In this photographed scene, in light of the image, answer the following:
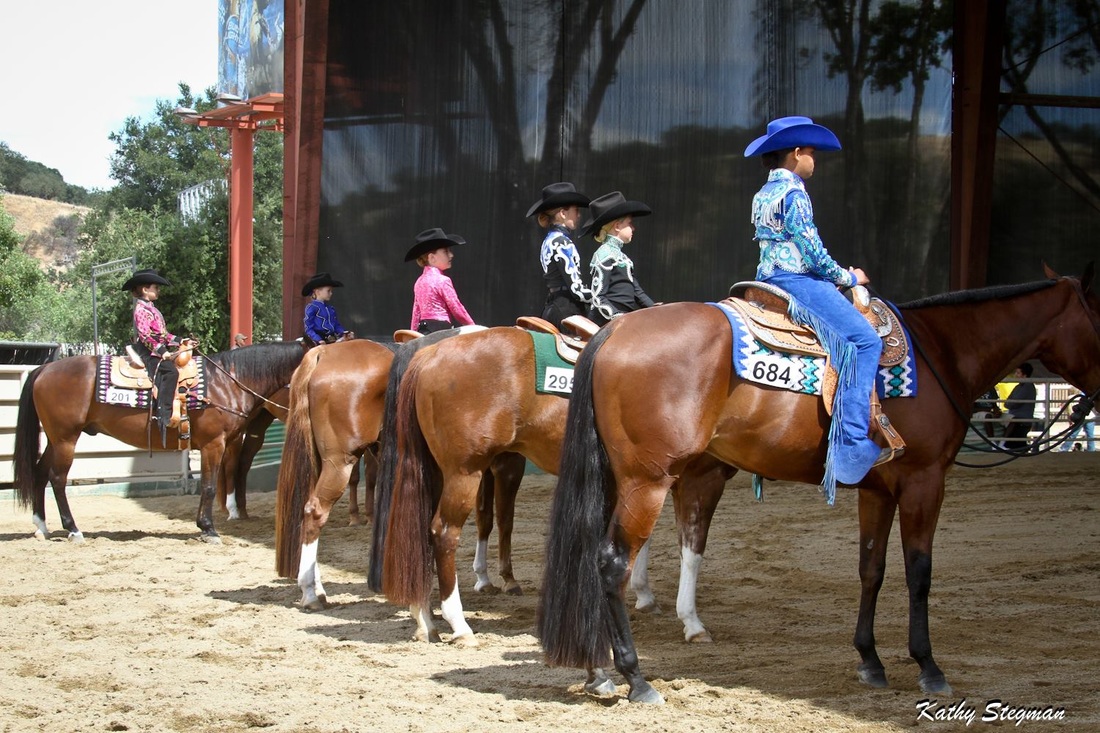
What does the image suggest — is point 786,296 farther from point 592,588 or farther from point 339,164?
point 339,164

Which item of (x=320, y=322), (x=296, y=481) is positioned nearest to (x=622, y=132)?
(x=320, y=322)

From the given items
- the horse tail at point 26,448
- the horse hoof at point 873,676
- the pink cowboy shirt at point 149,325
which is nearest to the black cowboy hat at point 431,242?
the pink cowboy shirt at point 149,325

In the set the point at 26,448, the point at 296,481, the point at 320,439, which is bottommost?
the point at 26,448

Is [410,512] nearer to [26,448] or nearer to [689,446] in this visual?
[689,446]

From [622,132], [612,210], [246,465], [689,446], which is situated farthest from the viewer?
[622,132]

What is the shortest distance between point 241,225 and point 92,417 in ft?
66.6

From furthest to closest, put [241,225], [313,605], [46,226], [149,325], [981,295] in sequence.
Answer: [46,226]
[241,225]
[149,325]
[313,605]
[981,295]

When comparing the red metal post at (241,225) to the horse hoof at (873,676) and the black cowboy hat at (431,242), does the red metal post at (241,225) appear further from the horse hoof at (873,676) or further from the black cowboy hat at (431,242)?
the horse hoof at (873,676)

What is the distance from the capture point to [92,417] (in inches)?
446

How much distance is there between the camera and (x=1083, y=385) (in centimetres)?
575

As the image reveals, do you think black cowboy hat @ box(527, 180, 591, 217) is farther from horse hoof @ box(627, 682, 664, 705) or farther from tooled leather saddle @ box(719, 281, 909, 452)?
horse hoof @ box(627, 682, 664, 705)

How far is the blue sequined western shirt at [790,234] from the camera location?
17.6 ft

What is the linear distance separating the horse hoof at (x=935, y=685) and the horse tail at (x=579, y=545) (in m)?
1.49

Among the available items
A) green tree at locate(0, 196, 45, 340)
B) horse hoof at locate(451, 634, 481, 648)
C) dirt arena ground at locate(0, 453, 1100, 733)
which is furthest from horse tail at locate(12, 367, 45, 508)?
green tree at locate(0, 196, 45, 340)
